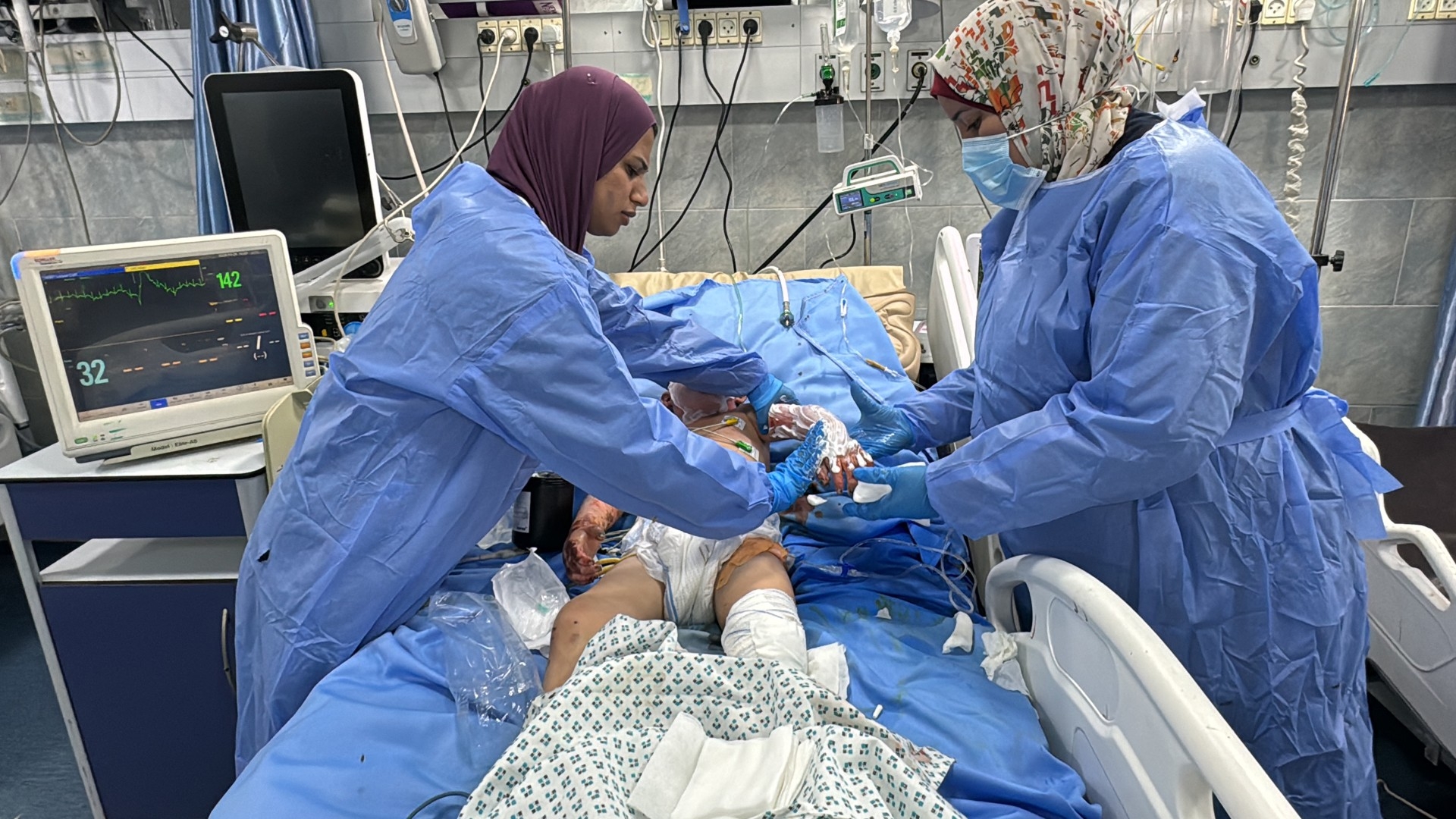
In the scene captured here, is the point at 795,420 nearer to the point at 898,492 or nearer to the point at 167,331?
the point at 898,492

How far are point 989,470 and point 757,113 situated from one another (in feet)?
6.63

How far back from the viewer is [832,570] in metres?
1.67

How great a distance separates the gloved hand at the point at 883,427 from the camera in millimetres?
1710

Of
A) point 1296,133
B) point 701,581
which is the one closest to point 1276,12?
point 1296,133

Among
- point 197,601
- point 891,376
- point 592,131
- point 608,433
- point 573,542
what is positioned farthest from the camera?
point 891,376

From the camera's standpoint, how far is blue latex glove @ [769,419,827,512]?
1.44 metres

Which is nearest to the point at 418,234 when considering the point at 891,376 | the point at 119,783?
the point at 891,376

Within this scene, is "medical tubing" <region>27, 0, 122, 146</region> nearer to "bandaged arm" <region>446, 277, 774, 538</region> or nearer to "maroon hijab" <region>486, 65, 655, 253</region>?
"maroon hijab" <region>486, 65, 655, 253</region>

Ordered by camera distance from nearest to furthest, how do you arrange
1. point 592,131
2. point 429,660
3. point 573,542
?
1. point 429,660
2. point 592,131
3. point 573,542

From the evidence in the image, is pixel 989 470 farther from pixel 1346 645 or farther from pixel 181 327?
pixel 181 327

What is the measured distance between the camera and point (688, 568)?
1.58 meters

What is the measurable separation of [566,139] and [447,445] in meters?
0.55

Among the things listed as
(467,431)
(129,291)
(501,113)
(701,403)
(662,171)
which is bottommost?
(701,403)

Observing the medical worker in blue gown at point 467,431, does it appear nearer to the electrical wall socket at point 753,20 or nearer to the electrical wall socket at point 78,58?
the electrical wall socket at point 753,20
